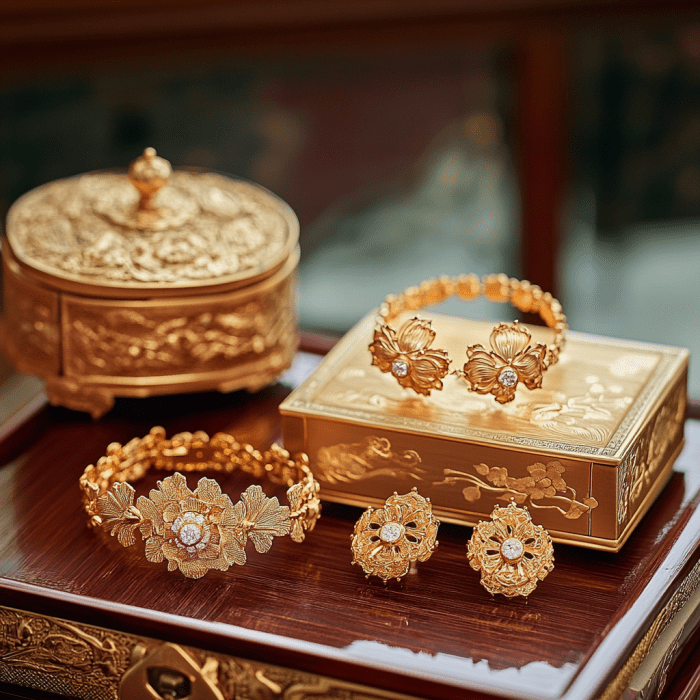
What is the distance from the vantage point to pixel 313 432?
1044mm

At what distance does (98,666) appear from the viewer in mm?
941

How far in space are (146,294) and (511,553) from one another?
0.47 metres

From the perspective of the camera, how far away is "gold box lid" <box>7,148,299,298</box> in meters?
1.17

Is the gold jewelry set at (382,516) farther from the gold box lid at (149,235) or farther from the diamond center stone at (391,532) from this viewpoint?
the gold box lid at (149,235)

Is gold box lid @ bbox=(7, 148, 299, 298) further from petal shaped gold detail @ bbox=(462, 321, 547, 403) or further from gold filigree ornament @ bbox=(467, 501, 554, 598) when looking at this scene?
gold filigree ornament @ bbox=(467, 501, 554, 598)

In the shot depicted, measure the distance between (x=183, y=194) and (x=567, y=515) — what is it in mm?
591

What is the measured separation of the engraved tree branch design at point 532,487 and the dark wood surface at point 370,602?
0.18ft

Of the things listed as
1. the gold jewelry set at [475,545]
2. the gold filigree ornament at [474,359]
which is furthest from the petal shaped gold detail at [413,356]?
the gold jewelry set at [475,545]

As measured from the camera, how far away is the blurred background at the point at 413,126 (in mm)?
1959

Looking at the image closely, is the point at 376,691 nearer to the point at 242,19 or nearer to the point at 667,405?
the point at 667,405

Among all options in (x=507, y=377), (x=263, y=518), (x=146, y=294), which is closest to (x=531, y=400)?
(x=507, y=377)

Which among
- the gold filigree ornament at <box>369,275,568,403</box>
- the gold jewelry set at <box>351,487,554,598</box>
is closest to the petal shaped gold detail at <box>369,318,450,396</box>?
the gold filigree ornament at <box>369,275,568,403</box>

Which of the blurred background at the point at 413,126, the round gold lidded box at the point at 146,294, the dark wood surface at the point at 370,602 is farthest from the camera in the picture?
the blurred background at the point at 413,126

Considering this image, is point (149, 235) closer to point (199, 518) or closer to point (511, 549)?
point (199, 518)
